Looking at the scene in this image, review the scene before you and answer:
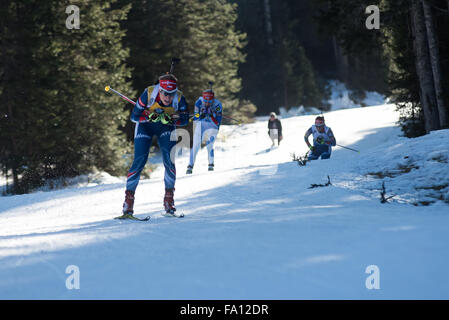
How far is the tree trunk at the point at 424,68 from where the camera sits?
1229cm

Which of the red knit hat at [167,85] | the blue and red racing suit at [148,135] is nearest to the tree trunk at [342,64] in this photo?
the red knit hat at [167,85]

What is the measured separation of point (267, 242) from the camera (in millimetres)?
4148

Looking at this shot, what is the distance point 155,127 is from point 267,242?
3.02 m

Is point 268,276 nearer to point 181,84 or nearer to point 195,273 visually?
point 195,273

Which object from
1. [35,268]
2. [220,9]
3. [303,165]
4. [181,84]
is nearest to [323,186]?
[303,165]

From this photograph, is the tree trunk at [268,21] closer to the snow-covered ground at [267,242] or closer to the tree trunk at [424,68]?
the tree trunk at [424,68]

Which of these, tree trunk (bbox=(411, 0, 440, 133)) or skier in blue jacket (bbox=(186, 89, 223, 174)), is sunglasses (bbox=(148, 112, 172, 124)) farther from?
tree trunk (bbox=(411, 0, 440, 133))

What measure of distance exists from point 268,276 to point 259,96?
4128 cm

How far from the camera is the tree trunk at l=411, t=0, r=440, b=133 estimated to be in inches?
484

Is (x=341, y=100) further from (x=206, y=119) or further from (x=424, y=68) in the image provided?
(x=206, y=119)

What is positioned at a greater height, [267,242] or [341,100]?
[341,100]

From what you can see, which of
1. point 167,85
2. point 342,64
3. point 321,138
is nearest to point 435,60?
point 321,138

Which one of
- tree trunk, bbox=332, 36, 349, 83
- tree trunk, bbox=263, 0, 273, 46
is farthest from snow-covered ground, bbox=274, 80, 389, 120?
tree trunk, bbox=263, 0, 273, 46
